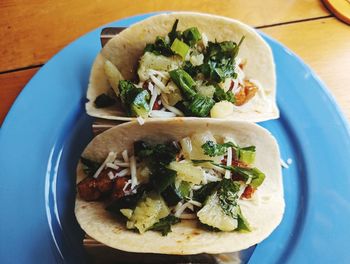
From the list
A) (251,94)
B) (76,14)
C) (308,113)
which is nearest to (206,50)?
(251,94)

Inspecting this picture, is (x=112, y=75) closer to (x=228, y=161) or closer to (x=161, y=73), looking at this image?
(x=161, y=73)

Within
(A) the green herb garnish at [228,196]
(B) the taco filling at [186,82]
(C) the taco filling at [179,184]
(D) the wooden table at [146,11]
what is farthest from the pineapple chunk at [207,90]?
(D) the wooden table at [146,11]

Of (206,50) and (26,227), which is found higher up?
(206,50)

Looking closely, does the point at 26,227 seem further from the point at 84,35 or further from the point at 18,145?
the point at 84,35

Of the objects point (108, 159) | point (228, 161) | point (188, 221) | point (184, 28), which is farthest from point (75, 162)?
point (184, 28)

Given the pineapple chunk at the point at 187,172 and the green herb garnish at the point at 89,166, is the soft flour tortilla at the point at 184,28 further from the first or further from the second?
the pineapple chunk at the point at 187,172

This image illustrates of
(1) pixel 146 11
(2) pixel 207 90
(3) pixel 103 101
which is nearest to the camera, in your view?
(2) pixel 207 90

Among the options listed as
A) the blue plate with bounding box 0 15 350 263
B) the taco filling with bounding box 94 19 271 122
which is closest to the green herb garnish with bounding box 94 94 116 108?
the taco filling with bounding box 94 19 271 122
